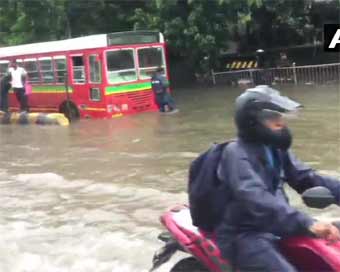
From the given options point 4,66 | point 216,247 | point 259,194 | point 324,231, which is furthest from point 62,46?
point 324,231

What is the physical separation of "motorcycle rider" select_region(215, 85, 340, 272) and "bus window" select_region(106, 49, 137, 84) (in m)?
13.6

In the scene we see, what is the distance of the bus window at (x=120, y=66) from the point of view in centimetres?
1696

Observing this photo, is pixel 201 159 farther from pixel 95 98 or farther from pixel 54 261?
pixel 95 98

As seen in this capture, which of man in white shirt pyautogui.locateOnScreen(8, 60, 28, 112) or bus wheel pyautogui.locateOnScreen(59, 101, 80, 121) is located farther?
man in white shirt pyautogui.locateOnScreen(8, 60, 28, 112)

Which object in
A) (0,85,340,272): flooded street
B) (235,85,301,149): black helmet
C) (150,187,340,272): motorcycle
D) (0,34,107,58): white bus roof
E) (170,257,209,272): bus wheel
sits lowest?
(0,85,340,272): flooded street

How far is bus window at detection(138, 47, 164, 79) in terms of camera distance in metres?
17.9

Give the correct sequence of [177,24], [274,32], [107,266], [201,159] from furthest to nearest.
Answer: [274,32] → [177,24] → [107,266] → [201,159]

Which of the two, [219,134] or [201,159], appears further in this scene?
[219,134]

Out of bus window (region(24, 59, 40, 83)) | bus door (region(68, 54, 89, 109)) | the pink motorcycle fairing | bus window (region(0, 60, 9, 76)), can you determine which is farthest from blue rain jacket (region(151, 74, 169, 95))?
the pink motorcycle fairing

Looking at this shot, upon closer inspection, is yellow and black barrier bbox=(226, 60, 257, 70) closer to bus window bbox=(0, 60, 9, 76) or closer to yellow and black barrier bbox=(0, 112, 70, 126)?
bus window bbox=(0, 60, 9, 76)

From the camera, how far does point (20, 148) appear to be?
1280 centimetres

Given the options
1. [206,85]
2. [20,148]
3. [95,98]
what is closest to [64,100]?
[95,98]

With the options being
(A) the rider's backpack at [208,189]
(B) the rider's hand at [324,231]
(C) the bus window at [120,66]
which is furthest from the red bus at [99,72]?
(B) the rider's hand at [324,231]

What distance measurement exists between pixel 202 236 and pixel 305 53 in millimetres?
26079
